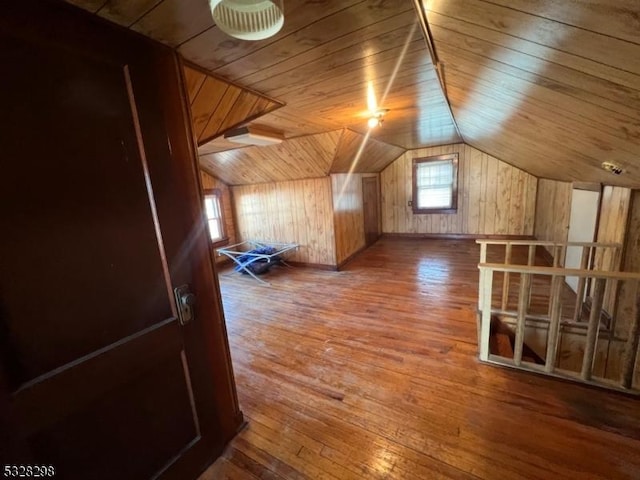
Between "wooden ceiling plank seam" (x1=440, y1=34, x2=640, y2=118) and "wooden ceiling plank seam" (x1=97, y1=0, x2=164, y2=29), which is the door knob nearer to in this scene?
"wooden ceiling plank seam" (x1=97, y1=0, x2=164, y2=29)

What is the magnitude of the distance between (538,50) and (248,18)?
1.16 meters

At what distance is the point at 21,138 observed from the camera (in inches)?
33.9

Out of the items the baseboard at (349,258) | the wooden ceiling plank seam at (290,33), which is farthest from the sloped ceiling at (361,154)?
the wooden ceiling plank seam at (290,33)

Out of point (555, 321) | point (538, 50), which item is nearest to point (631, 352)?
point (555, 321)

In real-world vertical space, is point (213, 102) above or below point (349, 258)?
above

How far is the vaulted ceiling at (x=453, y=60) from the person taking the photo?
0.96m

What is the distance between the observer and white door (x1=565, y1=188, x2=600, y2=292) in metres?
3.04

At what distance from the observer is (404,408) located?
1860 millimetres

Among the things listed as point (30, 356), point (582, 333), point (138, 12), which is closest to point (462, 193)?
point (582, 333)

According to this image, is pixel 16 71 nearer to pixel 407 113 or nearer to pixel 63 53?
pixel 63 53

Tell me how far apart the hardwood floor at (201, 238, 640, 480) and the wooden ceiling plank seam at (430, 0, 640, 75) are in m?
1.87

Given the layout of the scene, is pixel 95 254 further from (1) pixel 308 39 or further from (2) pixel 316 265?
(2) pixel 316 265

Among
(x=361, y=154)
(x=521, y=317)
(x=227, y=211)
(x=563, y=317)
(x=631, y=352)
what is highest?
(x=361, y=154)

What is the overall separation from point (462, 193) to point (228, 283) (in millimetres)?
5350
